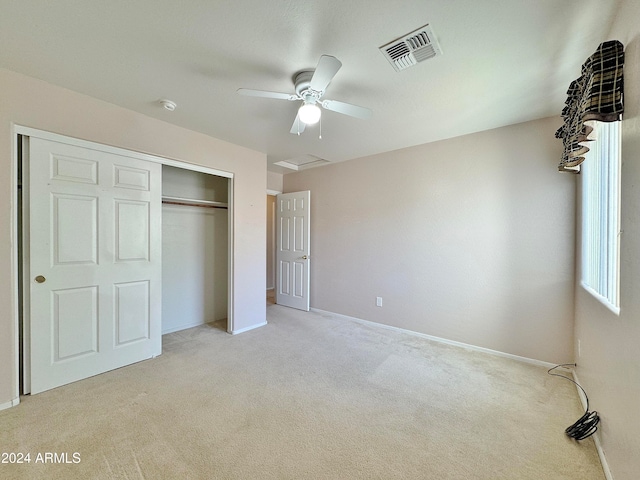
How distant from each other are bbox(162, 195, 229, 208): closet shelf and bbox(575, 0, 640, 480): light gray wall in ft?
12.9

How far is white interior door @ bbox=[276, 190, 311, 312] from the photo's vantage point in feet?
14.5

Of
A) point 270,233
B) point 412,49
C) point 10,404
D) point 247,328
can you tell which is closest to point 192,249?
point 247,328

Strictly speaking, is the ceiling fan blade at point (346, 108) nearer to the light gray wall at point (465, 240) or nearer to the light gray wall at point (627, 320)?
the light gray wall at point (627, 320)

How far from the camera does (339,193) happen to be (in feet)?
13.6

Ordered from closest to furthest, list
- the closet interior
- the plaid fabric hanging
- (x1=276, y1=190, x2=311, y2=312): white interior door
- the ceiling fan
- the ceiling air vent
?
the plaid fabric hanging
the ceiling air vent
the ceiling fan
the closet interior
(x1=276, y1=190, x2=311, y2=312): white interior door

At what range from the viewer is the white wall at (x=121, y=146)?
6.21 feet

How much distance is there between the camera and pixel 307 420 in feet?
5.90

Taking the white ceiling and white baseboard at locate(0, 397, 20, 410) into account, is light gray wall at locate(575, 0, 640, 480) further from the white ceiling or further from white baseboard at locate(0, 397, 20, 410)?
white baseboard at locate(0, 397, 20, 410)

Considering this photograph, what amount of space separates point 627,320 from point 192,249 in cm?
411

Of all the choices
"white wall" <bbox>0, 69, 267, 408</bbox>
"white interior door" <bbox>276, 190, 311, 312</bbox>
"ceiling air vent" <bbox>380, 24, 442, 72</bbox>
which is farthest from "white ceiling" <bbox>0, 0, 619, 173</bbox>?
"white interior door" <bbox>276, 190, 311, 312</bbox>

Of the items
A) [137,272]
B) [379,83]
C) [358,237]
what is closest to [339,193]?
[358,237]

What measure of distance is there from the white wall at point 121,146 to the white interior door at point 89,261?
12 centimetres

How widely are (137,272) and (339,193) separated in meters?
2.87

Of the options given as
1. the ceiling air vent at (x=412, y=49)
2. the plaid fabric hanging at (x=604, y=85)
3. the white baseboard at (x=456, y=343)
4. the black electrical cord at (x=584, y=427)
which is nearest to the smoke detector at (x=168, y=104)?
the ceiling air vent at (x=412, y=49)
